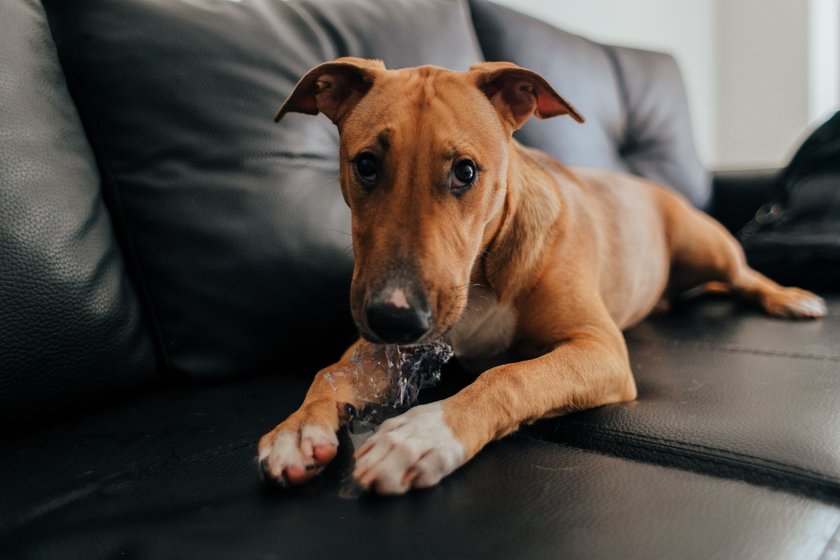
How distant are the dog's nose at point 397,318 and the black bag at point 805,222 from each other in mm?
1593

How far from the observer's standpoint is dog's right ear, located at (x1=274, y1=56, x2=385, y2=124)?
3.97 feet

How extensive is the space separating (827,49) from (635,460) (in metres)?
4.07

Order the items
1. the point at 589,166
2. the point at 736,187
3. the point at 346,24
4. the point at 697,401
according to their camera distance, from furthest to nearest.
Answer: the point at 736,187
the point at 589,166
the point at 346,24
the point at 697,401

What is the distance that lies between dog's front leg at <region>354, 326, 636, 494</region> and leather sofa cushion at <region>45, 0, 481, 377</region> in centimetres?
52

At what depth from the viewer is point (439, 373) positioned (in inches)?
49.9

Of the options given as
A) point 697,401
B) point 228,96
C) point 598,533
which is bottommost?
point 697,401

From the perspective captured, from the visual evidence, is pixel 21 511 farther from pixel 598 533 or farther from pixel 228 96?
pixel 228 96

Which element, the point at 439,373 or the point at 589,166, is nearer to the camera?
the point at 439,373

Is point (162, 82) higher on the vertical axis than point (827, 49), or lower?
higher

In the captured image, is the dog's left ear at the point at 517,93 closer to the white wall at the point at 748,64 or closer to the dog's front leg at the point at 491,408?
the dog's front leg at the point at 491,408

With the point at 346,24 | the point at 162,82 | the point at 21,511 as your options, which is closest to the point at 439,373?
the point at 21,511

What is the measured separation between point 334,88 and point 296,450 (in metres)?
0.76

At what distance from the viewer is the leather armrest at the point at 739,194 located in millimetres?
2535

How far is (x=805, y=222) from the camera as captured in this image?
81.6 inches
